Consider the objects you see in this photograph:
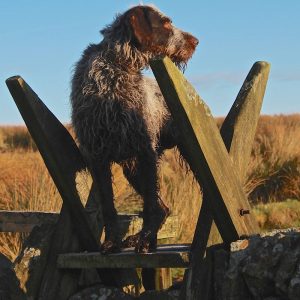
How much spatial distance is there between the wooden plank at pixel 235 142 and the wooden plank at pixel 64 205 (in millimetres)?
966

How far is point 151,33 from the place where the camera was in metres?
4.68

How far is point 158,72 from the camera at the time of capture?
341cm

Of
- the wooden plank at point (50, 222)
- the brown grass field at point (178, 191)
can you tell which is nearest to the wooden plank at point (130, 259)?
the wooden plank at point (50, 222)

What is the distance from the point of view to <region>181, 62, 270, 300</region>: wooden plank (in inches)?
149

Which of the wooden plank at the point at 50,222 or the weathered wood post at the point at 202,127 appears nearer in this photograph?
the weathered wood post at the point at 202,127

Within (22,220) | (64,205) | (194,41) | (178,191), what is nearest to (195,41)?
(194,41)

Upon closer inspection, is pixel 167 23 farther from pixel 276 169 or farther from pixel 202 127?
pixel 276 169

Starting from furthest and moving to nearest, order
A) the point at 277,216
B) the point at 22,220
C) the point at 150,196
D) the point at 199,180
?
the point at 277,216 < the point at 22,220 < the point at 150,196 < the point at 199,180

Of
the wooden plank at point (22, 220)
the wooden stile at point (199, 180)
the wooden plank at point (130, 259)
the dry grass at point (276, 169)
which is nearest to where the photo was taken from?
the wooden stile at point (199, 180)

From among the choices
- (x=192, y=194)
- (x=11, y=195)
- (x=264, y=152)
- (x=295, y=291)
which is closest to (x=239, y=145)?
(x=295, y=291)

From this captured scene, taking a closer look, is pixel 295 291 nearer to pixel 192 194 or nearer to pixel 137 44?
pixel 137 44

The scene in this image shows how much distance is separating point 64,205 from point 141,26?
126 centimetres

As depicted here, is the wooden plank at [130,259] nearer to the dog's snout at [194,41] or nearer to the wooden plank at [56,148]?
the wooden plank at [56,148]

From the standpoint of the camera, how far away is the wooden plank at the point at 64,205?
4.64m
